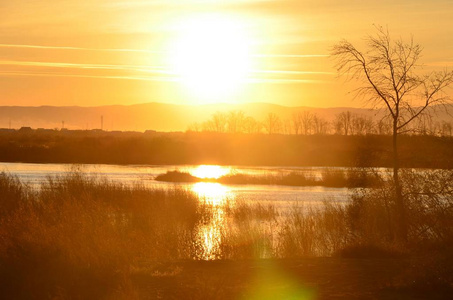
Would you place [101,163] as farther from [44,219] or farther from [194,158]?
[44,219]


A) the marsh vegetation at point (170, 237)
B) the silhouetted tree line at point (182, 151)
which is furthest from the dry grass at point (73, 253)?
the silhouetted tree line at point (182, 151)

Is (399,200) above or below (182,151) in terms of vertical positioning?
below

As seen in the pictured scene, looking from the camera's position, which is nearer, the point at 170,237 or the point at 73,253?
the point at 73,253

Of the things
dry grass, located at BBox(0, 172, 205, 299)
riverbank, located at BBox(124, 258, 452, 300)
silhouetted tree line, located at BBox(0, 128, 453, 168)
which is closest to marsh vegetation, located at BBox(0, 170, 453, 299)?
dry grass, located at BBox(0, 172, 205, 299)

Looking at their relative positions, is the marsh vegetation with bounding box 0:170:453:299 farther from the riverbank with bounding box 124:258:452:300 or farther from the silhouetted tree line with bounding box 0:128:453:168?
the silhouetted tree line with bounding box 0:128:453:168

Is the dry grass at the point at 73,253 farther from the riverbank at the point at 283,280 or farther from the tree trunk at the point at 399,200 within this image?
the tree trunk at the point at 399,200

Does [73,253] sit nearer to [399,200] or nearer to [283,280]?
[283,280]

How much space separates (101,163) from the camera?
→ 85875mm

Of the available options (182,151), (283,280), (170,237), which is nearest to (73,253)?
(283,280)

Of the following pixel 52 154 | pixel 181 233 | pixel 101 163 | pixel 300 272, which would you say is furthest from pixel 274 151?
pixel 300 272

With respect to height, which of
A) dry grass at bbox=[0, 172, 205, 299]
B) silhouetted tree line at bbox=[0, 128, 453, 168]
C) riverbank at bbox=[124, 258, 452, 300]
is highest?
silhouetted tree line at bbox=[0, 128, 453, 168]

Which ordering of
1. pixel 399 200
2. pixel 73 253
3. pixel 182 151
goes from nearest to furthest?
pixel 73 253 < pixel 399 200 < pixel 182 151

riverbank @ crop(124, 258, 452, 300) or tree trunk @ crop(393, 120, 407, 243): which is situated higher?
tree trunk @ crop(393, 120, 407, 243)

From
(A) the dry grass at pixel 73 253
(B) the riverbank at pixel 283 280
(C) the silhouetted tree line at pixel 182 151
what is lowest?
(B) the riverbank at pixel 283 280
